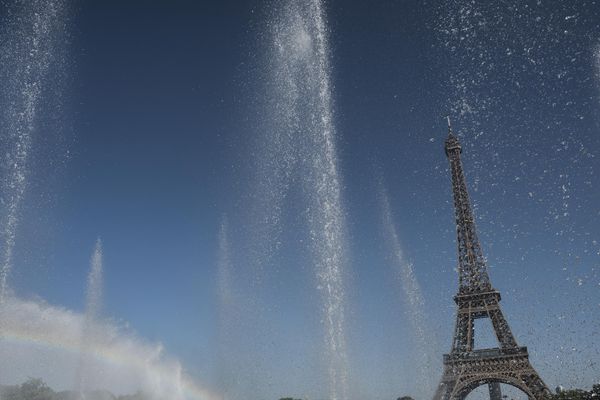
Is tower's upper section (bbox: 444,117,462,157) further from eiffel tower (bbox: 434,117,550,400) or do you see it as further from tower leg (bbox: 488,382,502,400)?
tower leg (bbox: 488,382,502,400)

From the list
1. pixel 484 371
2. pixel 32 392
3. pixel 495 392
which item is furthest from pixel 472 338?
pixel 32 392

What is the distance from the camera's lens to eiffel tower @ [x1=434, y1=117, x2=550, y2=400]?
5809 centimetres

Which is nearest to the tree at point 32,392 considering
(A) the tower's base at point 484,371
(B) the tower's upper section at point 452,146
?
(A) the tower's base at point 484,371

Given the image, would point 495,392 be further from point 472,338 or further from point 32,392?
point 32,392

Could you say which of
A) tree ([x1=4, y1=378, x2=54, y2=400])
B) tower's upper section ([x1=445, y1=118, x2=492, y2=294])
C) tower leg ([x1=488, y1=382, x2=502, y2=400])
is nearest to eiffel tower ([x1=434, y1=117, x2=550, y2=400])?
tower's upper section ([x1=445, y1=118, x2=492, y2=294])

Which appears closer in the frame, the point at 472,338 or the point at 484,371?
the point at 484,371

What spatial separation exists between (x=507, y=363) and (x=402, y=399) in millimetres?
39548

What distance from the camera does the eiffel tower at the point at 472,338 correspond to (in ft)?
191

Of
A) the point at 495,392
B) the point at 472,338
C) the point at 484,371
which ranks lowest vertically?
the point at 495,392

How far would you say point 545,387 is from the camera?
54.9 m

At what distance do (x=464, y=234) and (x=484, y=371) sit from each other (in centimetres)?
1865

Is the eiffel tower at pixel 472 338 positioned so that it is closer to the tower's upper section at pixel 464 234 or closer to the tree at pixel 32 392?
the tower's upper section at pixel 464 234

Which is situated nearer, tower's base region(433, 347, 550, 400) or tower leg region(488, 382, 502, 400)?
tower's base region(433, 347, 550, 400)

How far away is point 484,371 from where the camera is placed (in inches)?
2331
